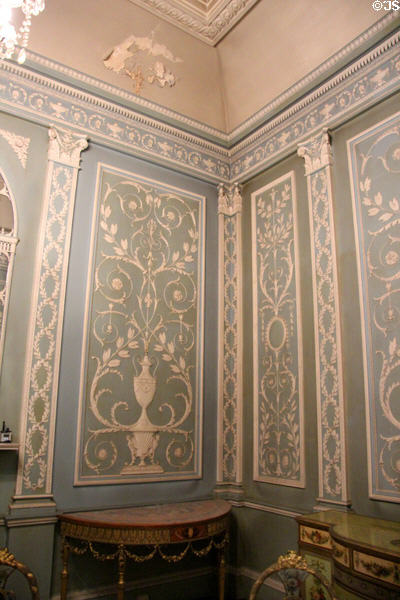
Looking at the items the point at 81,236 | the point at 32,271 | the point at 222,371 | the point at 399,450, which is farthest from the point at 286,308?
the point at 32,271

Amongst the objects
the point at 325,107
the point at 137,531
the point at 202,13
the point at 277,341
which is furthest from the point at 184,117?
the point at 137,531

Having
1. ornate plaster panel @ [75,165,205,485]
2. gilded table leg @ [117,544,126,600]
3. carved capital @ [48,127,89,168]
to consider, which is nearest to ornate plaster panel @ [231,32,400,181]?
ornate plaster panel @ [75,165,205,485]

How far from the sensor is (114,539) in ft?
10.0

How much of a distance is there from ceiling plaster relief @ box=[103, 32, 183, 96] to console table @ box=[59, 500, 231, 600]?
136 inches

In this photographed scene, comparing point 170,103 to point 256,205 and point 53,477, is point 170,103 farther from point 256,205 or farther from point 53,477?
point 53,477

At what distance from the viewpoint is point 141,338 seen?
13.1 feet

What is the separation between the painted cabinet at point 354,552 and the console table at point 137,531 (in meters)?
0.71

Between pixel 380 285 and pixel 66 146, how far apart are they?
2625 mm

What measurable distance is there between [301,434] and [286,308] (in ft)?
3.28

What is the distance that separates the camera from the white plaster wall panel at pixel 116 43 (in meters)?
3.78

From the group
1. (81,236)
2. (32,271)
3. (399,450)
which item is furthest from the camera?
(81,236)

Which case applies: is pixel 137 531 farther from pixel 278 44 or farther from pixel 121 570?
pixel 278 44

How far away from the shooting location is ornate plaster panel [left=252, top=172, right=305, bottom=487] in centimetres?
373

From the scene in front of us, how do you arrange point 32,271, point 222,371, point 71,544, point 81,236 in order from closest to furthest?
point 71,544 < point 32,271 < point 81,236 < point 222,371
